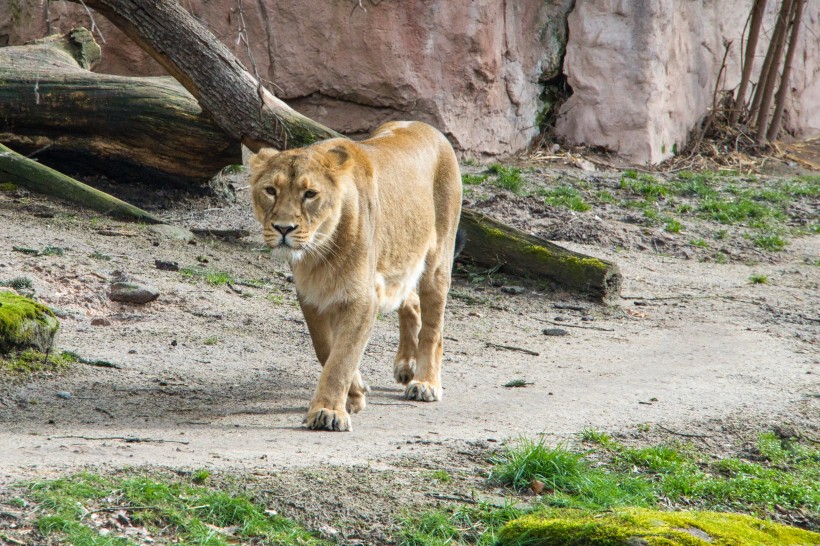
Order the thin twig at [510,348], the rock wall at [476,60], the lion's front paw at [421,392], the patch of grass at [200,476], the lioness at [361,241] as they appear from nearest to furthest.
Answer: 1. the patch of grass at [200,476]
2. the lioness at [361,241]
3. the lion's front paw at [421,392]
4. the thin twig at [510,348]
5. the rock wall at [476,60]

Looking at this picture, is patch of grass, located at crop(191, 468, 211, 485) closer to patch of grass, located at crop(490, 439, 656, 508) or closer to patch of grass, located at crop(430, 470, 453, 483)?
patch of grass, located at crop(430, 470, 453, 483)

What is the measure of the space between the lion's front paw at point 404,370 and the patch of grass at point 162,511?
275cm

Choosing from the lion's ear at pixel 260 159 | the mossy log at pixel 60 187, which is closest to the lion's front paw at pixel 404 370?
the lion's ear at pixel 260 159

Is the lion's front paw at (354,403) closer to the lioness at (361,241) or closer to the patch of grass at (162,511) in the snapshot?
the lioness at (361,241)

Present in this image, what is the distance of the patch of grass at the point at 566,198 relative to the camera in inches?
441

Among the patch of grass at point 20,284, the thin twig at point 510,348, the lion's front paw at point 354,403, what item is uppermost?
the patch of grass at point 20,284

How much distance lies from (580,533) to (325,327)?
7.94ft

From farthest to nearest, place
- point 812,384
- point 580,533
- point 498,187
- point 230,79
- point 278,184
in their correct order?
point 498,187 → point 230,79 → point 812,384 → point 278,184 → point 580,533

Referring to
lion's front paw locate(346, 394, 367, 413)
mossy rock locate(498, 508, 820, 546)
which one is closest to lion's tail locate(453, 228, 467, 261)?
lion's front paw locate(346, 394, 367, 413)

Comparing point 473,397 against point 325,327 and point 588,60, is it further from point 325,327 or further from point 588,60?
point 588,60

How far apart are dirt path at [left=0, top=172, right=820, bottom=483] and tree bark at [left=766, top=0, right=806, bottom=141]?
7065mm

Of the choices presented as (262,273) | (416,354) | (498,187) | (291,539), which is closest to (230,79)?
(262,273)

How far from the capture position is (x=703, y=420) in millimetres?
5543

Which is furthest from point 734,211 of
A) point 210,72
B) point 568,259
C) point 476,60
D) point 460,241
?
point 210,72
